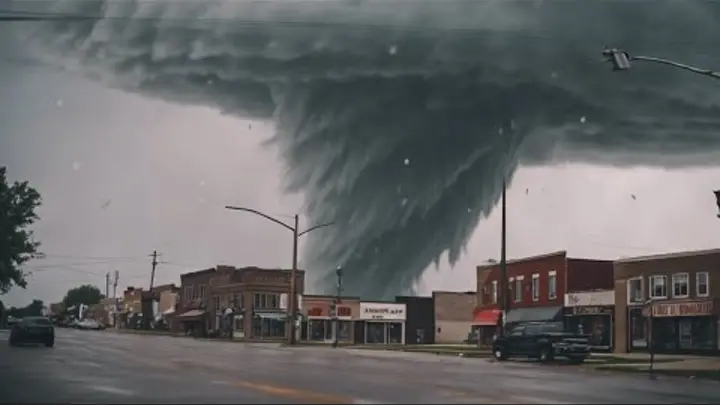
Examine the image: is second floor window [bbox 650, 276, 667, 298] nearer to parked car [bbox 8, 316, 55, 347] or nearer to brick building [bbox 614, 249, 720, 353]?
brick building [bbox 614, 249, 720, 353]

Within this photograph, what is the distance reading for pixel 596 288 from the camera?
6438cm

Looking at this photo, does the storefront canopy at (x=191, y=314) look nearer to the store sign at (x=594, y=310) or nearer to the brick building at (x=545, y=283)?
the brick building at (x=545, y=283)

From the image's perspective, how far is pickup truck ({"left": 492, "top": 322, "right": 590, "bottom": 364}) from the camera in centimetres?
4172

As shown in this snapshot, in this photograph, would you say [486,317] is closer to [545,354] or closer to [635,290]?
[635,290]

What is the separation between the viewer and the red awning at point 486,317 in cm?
7331

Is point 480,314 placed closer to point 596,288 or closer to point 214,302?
point 596,288

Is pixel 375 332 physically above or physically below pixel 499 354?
below

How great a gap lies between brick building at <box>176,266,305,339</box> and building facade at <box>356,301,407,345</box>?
799 cm

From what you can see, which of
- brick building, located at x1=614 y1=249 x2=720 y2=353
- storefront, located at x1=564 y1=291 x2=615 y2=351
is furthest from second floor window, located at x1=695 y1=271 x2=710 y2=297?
storefront, located at x1=564 y1=291 x2=615 y2=351

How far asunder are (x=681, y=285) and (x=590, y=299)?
8.48m

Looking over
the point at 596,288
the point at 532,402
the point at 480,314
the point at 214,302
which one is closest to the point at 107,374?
the point at 532,402

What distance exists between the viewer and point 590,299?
61.6 metres

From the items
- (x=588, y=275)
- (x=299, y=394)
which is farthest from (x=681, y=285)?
(x=299, y=394)

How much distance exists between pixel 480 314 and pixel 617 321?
18.3 metres
